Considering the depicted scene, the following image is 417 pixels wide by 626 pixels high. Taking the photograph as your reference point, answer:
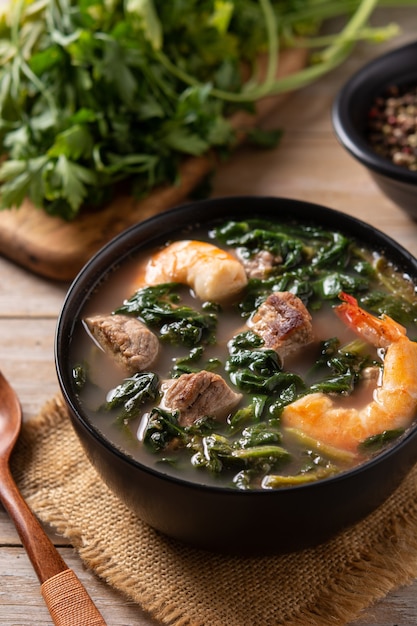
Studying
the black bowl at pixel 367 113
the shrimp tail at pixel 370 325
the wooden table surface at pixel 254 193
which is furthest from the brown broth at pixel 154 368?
the black bowl at pixel 367 113

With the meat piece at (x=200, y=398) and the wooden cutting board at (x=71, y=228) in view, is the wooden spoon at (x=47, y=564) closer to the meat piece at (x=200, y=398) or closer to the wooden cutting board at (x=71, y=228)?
the meat piece at (x=200, y=398)

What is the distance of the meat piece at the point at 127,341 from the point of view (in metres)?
2.72

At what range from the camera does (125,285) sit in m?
3.08

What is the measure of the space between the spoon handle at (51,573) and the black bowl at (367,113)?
2140 millimetres

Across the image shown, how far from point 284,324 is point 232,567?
831 mm

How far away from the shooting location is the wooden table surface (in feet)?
8.50

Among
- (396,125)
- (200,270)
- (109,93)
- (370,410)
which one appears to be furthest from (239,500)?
(396,125)

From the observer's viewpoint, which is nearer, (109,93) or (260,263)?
(260,263)

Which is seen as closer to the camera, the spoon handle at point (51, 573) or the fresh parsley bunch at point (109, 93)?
the spoon handle at point (51, 573)

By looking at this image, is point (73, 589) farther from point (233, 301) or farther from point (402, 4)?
point (402, 4)

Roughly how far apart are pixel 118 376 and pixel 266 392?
0.51 metres

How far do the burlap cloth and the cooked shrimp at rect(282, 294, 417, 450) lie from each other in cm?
45

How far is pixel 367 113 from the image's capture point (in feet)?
14.2

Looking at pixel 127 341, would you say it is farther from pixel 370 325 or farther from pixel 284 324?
pixel 370 325
